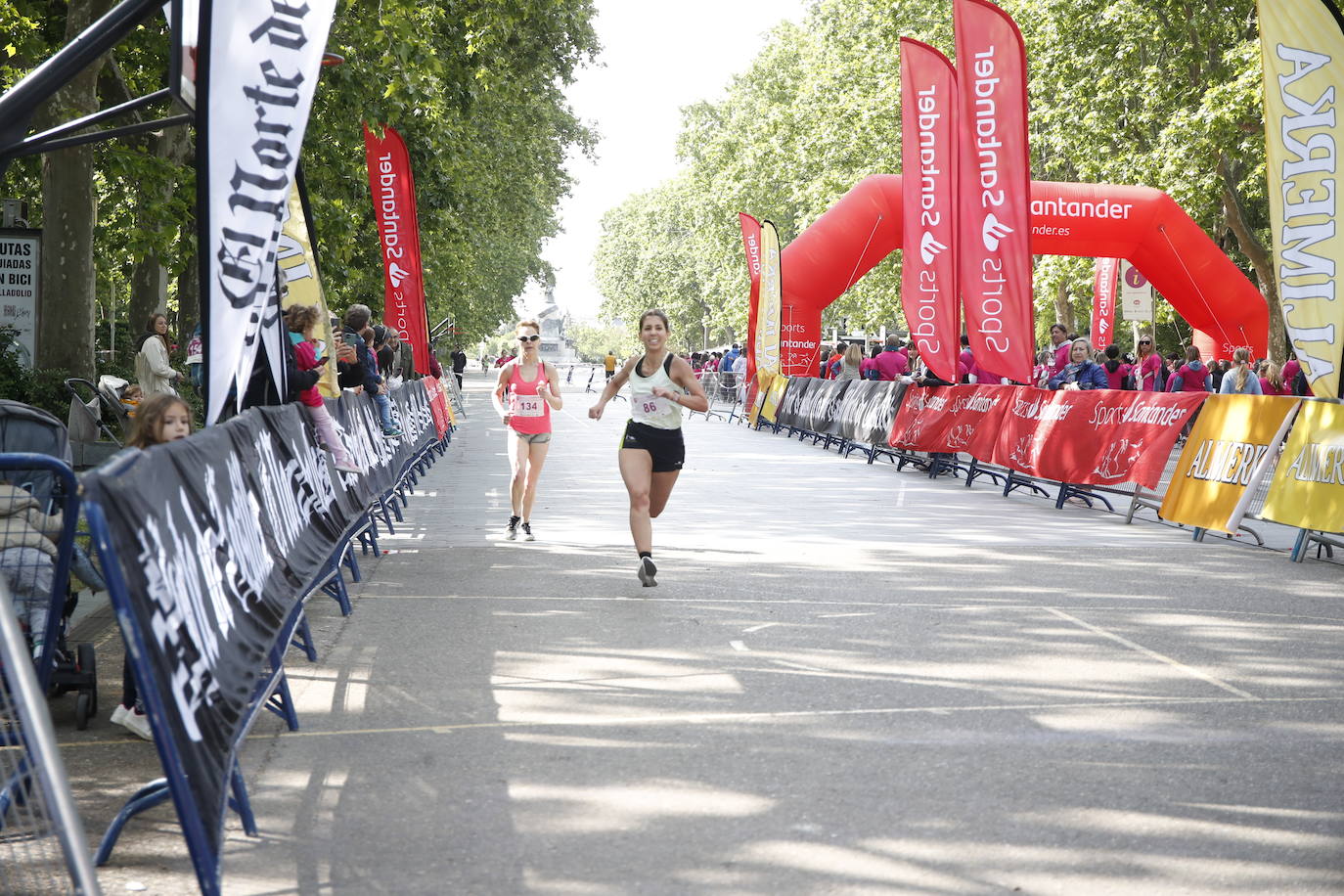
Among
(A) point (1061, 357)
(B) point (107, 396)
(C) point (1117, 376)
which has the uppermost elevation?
(A) point (1061, 357)

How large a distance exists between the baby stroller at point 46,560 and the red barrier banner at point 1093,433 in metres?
10.4

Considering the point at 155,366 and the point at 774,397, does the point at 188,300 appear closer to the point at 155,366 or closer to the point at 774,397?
the point at 155,366

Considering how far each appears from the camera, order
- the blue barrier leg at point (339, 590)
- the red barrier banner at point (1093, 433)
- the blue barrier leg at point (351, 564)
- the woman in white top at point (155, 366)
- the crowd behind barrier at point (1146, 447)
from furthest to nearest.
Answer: the woman in white top at point (155, 366) → the red barrier banner at point (1093, 433) → the crowd behind barrier at point (1146, 447) → the blue barrier leg at point (351, 564) → the blue barrier leg at point (339, 590)

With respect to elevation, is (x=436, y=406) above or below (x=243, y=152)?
below

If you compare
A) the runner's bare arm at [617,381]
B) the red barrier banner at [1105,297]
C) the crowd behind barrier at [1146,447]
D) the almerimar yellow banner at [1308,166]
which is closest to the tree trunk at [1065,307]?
the red barrier banner at [1105,297]

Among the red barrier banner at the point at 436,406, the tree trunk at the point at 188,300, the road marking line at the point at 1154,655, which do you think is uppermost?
the tree trunk at the point at 188,300

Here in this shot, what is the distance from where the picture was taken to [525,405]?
12.7 metres

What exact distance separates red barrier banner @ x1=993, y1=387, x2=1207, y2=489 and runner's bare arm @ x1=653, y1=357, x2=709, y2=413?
18.7 ft

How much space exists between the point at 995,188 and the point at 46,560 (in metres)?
14.4

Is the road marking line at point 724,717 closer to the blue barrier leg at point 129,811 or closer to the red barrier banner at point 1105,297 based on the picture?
the blue barrier leg at point 129,811

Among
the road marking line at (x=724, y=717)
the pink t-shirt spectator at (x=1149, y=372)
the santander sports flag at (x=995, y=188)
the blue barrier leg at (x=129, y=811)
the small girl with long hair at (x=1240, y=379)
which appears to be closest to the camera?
the blue barrier leg at (x=129, y=811)

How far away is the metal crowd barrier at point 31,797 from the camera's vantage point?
283 cm

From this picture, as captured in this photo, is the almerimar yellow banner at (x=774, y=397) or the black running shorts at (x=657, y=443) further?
the almerimar yellow banner at (x=774, y=397)

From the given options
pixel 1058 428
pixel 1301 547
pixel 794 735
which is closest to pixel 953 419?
pixel 1058 428
